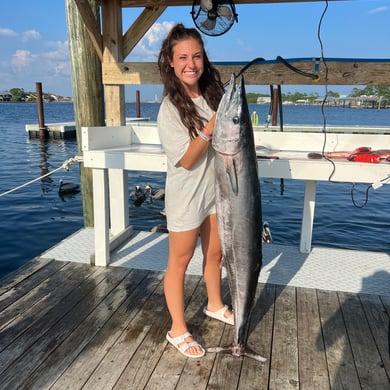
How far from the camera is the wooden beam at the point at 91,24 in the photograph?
3.97 meters

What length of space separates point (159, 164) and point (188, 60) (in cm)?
149

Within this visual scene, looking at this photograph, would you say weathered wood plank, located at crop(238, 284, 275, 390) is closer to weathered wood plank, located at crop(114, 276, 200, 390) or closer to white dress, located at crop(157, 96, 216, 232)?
weathered wood plank, located at crop(114, 276, 200, 390)

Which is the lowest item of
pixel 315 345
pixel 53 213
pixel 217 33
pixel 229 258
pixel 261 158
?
pixel 53 213

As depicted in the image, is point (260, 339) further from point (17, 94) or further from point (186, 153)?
point (17, 94)

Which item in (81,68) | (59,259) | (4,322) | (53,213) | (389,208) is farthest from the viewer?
(389,208)

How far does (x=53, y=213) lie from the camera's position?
10.3m

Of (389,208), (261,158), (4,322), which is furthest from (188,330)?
(389,208)

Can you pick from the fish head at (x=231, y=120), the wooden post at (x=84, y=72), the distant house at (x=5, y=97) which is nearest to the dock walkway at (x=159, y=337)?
the fish head at (x=231, y=120)

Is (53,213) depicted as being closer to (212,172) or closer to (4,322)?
(4,322)

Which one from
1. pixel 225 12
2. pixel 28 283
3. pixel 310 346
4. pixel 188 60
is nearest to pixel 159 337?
pixel 310 346

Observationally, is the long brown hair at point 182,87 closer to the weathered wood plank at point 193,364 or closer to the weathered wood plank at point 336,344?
the weathered wood plank at point 193,364

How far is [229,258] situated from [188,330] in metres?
0.84

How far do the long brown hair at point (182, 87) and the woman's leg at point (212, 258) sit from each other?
0.75 metres

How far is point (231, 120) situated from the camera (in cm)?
201
